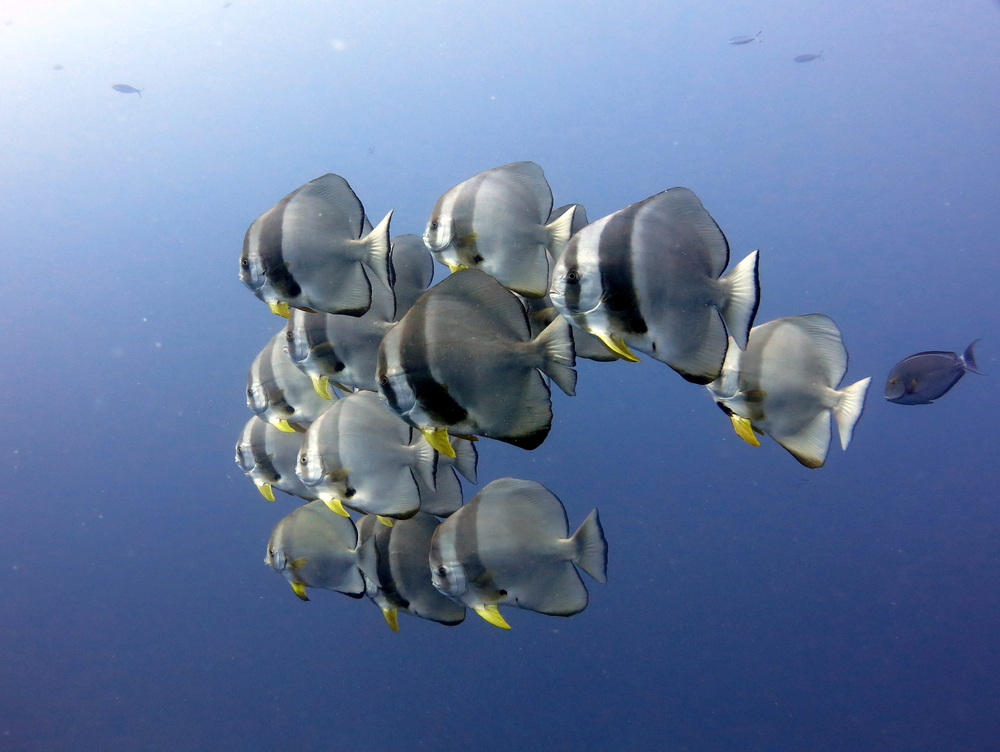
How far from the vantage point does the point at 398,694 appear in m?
10.4

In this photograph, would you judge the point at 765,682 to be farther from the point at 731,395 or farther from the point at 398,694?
the point at 731,395

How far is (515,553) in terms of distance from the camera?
2.08 meters

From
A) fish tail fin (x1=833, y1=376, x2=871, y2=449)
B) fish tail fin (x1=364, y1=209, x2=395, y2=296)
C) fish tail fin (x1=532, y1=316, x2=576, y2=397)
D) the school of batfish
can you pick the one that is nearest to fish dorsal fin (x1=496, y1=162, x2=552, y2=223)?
the school of batfish

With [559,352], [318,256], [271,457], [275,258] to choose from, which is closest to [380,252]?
[318,256]

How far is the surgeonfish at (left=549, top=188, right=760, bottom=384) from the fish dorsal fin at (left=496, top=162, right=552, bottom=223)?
632 millimetres

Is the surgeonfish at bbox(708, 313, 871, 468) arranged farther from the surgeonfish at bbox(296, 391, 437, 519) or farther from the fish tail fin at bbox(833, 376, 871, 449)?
the surgeonfish at bbox(296, 391, 437, 519)

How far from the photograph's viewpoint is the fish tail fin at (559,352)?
1501mm

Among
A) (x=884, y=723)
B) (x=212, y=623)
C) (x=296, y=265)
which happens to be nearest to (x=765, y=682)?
(x=884, y=723)

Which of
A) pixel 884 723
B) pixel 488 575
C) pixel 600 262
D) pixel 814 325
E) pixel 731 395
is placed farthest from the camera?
pixel 884 723

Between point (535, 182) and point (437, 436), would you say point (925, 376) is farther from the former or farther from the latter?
point (437, 436)

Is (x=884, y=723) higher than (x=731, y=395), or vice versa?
(x=731, y=395)

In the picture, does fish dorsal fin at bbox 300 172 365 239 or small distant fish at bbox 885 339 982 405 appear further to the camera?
small distant fish at bbox 885 339 982 405

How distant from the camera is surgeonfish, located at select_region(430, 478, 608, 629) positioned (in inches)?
81.0

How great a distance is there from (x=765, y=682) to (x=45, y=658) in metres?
14.5
